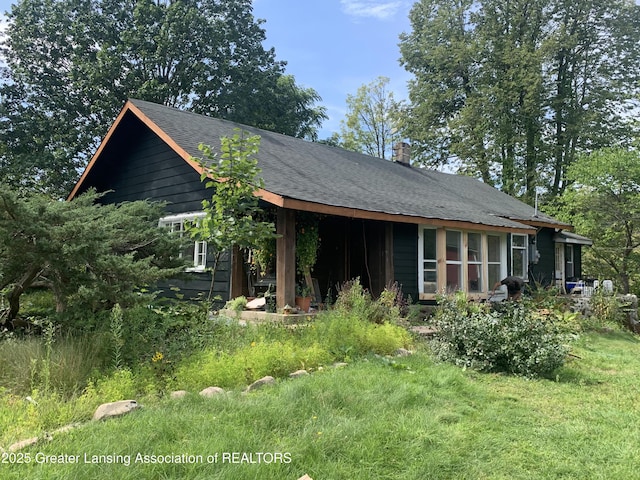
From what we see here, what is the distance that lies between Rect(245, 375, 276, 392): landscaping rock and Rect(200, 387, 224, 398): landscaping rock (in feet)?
0.86

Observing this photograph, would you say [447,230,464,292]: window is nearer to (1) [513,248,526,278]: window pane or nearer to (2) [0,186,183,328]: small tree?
(1) [513,248,526,278]: window pane

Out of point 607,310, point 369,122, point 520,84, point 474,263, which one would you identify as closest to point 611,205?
point 607,310

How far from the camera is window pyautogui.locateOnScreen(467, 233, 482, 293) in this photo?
10445mm

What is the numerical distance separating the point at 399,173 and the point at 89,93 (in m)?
15.3

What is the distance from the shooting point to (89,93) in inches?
821

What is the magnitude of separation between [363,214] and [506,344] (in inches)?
132

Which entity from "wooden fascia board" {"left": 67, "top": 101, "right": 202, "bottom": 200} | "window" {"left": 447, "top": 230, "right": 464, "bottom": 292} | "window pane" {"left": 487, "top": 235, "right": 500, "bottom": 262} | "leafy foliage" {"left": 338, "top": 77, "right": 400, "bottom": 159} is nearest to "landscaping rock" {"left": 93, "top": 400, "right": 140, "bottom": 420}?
"wooden fascia board" {"left": 67, "top": 101, "right": 202, "bottom": 200}

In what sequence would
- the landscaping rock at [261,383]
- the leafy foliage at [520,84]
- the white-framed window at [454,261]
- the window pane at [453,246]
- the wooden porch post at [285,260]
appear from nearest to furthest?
the landscaping rock at [261,383] < the wooden porch post at [285,260] < the white-framed window at [454,261] < the window pane at [453,246] < the leafy foliage at [520,84]

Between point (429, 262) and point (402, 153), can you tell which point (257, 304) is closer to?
point (429, 262)

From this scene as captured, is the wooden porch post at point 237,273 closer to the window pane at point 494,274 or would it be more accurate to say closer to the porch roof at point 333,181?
the porch roof at point 333,181

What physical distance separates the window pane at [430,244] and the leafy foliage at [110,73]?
51.5 ft

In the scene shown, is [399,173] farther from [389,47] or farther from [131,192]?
[389,47]

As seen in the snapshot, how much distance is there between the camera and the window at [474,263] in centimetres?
1045

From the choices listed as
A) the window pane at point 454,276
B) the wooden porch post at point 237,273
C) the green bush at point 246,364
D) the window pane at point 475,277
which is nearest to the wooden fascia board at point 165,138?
the wooden porch post at point 237,273
